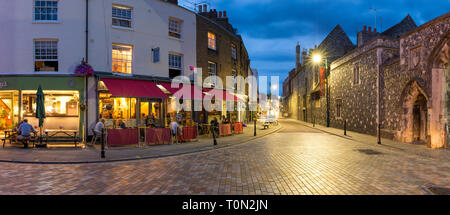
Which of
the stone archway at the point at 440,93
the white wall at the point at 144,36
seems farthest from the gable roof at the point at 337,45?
the white wall at the point at 144,36

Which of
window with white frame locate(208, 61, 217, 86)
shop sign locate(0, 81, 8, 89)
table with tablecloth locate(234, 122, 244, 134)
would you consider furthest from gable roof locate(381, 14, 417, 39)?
shop sign locate(0, 81, 8, 89)

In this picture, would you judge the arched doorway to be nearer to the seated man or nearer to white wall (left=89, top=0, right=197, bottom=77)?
white wall (left=89, top=0, right=197, bottom=77)

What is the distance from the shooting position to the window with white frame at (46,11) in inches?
561

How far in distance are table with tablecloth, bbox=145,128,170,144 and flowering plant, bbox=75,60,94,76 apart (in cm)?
504

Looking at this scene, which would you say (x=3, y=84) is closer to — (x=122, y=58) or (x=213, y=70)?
(x=122, y=58)

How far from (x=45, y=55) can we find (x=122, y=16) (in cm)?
508

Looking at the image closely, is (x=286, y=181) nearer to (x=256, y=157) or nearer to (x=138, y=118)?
(x=256, y=157)

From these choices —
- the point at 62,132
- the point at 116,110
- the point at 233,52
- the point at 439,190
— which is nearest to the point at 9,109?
the point at 62,132

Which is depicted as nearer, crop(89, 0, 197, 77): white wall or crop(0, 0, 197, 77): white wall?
crop(0, 0, 197, 77): white wall

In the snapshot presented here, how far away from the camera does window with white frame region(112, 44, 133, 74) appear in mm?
15453

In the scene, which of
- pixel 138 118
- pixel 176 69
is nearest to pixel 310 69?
pixel 176 69

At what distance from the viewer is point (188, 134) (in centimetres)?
1457

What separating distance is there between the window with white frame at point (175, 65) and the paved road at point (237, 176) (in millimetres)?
9772

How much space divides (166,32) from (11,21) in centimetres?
890
